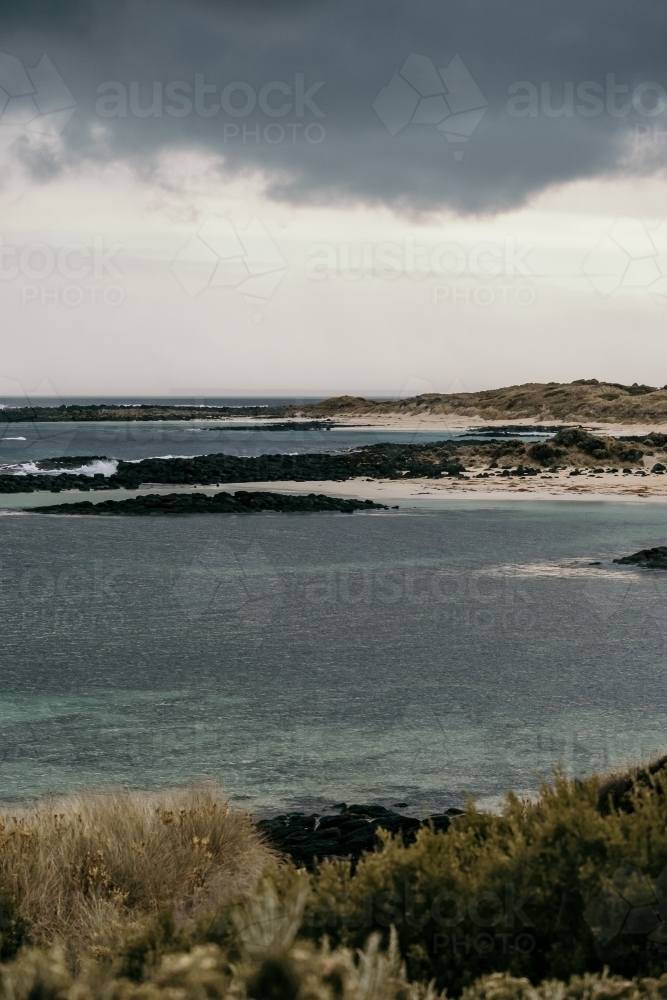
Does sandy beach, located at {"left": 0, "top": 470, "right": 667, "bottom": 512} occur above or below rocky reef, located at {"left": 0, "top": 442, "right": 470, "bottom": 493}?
below

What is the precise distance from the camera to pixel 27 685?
12.2m

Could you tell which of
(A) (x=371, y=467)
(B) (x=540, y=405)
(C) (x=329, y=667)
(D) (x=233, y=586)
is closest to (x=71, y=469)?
(A) (x=371, y=467)

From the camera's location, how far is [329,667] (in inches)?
513

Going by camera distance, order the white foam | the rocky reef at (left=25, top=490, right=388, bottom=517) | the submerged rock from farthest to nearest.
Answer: the white foam
the rocky reef at (left=25, top=490, right=388, bottom=517)
the submerged rock

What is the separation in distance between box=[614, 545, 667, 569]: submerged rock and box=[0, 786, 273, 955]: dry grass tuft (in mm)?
15316

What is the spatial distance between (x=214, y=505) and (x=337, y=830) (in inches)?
1059

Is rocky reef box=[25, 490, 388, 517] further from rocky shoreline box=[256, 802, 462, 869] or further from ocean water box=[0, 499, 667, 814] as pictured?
rocky shoreline box=[256, 802, 462, 869]

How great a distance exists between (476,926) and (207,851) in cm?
246

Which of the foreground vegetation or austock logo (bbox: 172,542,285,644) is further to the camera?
austock logo (bbox: 172,542,285,644)

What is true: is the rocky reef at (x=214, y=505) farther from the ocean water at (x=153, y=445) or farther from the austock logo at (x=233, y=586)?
the ocean water at (x=153, y=445)

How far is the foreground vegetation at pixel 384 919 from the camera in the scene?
3467 millimetres

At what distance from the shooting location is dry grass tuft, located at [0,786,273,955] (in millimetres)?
5500

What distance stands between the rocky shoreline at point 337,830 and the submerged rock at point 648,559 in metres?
13.8

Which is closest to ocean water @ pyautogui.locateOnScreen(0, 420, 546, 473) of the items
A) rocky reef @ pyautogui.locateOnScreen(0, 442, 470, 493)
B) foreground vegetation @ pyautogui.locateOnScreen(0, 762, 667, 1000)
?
rocky reef @ pyautogui.locateOnScreen(0, 442, 470, 493)
